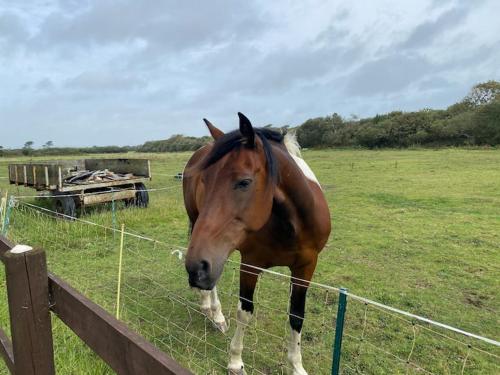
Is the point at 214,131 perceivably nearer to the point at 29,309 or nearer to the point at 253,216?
the point at 253,216

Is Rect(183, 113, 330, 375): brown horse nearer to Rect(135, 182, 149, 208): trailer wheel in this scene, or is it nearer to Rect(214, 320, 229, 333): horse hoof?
Rect(214, 320, 229, 333): horse hoof

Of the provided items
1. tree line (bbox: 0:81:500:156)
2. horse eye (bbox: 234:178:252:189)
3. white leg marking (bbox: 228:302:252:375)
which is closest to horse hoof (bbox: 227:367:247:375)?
white leg marking (bbox: 228:302:252:375)

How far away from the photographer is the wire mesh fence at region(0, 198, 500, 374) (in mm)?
3104

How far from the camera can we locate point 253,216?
2012 millimetres

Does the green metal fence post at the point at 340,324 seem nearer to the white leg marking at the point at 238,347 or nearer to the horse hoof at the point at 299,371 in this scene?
the horse hoof at the point at 299,371

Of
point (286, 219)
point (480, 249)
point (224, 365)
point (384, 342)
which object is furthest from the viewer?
point (480, 249)

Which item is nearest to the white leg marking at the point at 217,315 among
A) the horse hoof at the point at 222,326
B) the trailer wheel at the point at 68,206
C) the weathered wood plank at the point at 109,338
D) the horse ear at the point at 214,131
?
the horse hoof at the point at 222,326

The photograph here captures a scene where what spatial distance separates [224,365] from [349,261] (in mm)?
3093

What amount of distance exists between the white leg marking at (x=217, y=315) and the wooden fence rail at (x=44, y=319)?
2.23 m

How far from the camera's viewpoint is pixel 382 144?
41.6 meters

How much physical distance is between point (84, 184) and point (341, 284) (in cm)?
609

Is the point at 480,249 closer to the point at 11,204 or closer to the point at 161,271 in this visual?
the point at 161,271

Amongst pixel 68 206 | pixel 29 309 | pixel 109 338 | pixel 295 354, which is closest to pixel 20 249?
pixel 29 309

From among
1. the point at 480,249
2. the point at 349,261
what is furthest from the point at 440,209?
the point at 349,261
